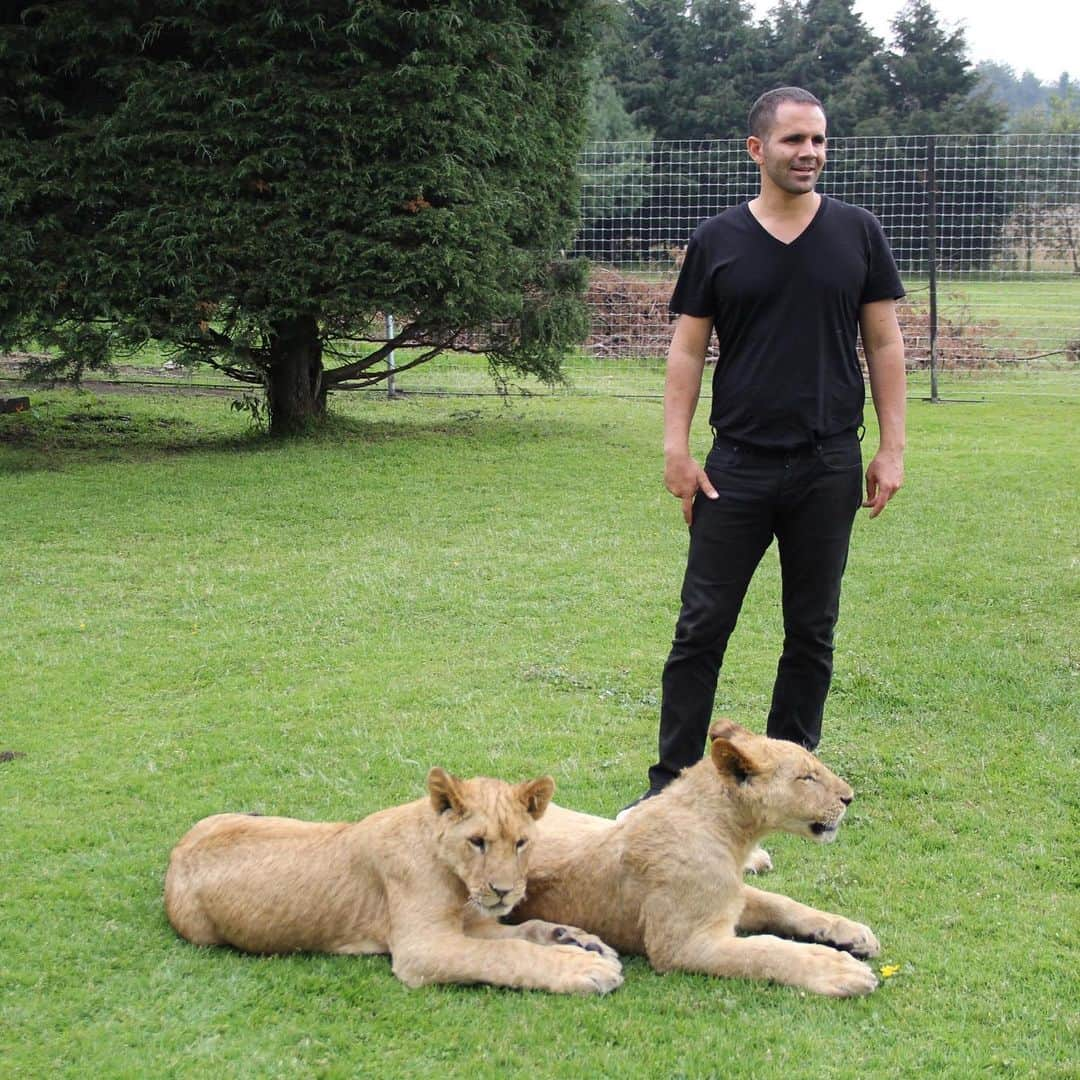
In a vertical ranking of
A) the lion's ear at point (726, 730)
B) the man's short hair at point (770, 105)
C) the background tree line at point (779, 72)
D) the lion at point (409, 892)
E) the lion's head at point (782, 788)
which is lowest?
the lion at point (409, 892)

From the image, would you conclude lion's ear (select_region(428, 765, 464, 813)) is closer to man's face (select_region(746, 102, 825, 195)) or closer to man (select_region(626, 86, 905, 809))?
man (select_region(626, 86, 905, 809))

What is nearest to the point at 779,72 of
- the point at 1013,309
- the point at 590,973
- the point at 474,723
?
the point at 1013,309

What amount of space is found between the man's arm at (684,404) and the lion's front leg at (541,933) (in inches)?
66.2

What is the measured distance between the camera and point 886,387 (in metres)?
5.39

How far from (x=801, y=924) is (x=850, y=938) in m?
0.16

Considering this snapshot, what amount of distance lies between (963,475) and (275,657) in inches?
301

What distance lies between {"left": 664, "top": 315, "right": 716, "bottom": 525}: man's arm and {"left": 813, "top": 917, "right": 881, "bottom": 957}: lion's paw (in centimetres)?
165

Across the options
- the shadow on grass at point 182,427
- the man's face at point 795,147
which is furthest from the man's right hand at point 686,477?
the shadow on grass at point 182,427

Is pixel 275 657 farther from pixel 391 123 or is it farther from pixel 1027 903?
pixel 391 123

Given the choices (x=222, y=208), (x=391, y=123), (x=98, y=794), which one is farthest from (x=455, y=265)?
(x=98, y=794)

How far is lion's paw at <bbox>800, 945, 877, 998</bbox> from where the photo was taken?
4.05m

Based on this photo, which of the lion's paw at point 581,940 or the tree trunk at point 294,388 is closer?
the lion's paw at point 581,940

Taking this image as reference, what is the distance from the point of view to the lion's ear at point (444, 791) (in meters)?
4.18

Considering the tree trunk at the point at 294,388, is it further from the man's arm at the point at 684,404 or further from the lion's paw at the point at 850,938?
the lion's paw at the point at 850,938
